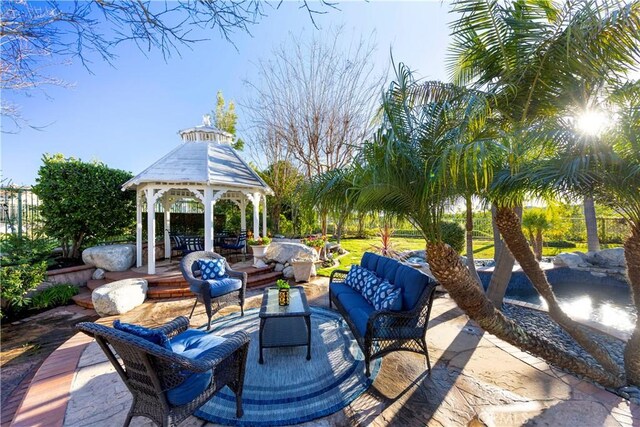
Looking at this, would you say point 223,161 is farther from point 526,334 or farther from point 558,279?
point 558,279

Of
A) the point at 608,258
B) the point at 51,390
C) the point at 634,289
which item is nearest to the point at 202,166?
the point at 51,390

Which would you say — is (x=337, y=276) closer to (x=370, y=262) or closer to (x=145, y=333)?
(x=370, y=262)

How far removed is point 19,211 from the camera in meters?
6.68

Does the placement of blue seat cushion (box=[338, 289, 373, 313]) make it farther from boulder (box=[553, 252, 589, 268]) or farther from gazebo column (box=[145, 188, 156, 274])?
boulder (box=[553, 252, 589, 268])

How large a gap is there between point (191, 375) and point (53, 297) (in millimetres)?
6069

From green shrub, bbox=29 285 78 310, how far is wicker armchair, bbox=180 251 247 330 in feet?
11.4

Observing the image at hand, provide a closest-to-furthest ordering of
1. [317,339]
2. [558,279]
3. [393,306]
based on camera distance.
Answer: [393,306] → [317,339] → [558,279]

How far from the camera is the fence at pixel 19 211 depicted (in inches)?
255

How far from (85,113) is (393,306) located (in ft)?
22.4

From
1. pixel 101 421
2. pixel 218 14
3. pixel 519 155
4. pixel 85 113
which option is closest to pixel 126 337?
pixel 101 421

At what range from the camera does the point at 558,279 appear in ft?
29.1

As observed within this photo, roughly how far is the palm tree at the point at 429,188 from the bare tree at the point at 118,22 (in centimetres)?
138

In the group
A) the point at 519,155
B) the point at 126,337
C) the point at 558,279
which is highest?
the point at 519,155

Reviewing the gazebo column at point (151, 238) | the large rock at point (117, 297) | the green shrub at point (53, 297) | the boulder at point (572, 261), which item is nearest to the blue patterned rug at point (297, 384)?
the large rock at point (117, 297)
